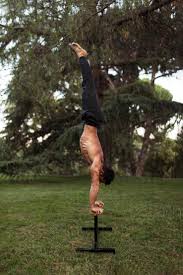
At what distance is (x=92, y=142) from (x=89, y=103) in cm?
49

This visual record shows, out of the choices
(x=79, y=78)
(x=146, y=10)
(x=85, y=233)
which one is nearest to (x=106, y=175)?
(x=85, y=233)

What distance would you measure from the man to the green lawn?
2.77ft

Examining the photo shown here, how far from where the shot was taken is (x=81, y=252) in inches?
273

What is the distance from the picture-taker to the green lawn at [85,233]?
21.2ft

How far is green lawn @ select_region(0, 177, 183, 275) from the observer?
6.48m

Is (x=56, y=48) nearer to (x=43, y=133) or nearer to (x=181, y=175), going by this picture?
(x=43, y=133)

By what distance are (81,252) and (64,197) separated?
4134 mm

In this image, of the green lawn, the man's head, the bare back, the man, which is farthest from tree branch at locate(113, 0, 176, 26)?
the green lawn

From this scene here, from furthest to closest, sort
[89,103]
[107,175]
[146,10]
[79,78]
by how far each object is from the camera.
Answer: [79,78]
[146,10]
[89,103]
[107,175]

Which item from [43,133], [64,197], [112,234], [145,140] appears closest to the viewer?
[112,234]

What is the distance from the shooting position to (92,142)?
6.27 m

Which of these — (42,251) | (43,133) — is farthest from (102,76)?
(42,251)

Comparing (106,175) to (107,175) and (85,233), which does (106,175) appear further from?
(85,233)

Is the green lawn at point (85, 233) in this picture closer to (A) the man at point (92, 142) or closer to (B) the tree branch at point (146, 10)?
(A) the man at point (92, 142)
